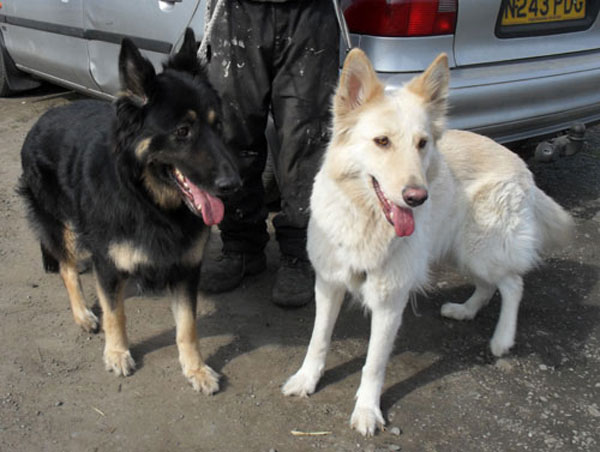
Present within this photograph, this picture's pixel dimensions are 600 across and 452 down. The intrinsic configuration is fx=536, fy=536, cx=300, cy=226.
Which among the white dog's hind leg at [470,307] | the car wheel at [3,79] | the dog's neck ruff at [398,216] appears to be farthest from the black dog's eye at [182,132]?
the car wheel at [3,79]

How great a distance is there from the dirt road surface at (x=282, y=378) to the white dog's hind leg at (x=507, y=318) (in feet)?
0.27

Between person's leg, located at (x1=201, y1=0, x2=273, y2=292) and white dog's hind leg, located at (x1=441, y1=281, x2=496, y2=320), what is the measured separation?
1.34 metres

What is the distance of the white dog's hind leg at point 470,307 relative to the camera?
3.41 meters

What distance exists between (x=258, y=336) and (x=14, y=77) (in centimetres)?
581

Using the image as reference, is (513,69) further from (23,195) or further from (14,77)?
(14,77)

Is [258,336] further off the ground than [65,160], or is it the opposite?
[65,160]

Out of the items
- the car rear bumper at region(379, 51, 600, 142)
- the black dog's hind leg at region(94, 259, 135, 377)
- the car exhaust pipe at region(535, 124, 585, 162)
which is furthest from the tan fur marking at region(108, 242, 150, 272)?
the car exhaust pipe at region(535, 124, 585, 162)

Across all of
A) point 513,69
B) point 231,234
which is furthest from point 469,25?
point 231,234

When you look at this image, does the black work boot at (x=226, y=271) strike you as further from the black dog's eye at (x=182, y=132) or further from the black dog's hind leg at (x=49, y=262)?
the black dog's eye at (x=182, y=132)

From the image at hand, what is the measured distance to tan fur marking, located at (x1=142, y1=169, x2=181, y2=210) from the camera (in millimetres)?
2514

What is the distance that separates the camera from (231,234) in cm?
378

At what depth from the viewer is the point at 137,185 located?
254 centimetres

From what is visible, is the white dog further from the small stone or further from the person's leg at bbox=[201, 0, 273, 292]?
the person's leg at bbox=[201, 0, 273, 292]

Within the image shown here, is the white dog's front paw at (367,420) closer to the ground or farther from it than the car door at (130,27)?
closer to the ground
